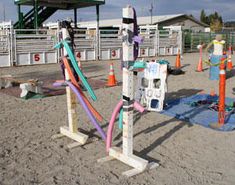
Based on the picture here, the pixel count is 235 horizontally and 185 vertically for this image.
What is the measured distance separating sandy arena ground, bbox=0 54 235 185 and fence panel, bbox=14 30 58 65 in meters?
9.01

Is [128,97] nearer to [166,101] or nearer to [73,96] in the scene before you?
[73,96]

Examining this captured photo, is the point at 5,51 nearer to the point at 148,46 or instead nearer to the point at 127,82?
the point at 148,46

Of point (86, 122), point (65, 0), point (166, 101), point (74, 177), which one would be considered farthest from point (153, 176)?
point (65, 0)

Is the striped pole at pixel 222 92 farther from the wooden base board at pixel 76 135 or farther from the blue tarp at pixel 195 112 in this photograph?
the wooden base board at pixel 76 135

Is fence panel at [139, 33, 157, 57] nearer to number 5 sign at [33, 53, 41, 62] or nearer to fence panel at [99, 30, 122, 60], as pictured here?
fence panel at [99, 30, 122, 60]

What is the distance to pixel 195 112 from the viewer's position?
679 centimetres

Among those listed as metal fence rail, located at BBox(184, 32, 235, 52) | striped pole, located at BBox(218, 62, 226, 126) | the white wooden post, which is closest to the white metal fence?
metal fence rail, located at BBox(184, 32, 235, 52)

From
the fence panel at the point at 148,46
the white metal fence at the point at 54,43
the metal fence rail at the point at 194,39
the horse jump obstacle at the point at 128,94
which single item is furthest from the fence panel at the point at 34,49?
the metal fence rail at the point at 194,39

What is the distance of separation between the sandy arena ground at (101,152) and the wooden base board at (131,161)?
7 cm

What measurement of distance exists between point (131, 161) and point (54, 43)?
1406 centimetres

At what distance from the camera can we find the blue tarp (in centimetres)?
600

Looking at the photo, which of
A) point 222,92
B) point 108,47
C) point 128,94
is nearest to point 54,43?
point 108,47

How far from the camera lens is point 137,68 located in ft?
12.9

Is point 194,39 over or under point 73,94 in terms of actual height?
over
